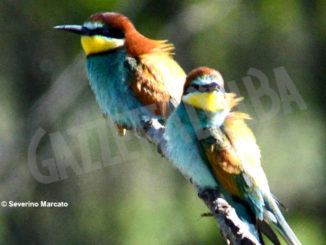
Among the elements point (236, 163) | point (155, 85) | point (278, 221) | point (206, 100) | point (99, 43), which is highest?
point (99, 43)

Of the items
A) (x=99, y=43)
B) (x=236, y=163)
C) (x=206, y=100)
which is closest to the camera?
(x=236, y=163)

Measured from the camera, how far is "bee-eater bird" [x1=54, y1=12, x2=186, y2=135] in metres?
3.76

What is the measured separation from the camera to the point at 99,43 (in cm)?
377

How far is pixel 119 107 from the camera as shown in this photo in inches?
150

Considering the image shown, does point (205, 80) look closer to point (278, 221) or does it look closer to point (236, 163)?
point (236, 163)

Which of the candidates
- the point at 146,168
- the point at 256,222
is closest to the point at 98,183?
the point at 146,168

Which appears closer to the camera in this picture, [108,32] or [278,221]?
[278,221]

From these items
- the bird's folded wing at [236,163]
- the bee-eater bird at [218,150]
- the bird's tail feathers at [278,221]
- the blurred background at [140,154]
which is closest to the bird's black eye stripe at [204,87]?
the bee-eater bird at [218,150]

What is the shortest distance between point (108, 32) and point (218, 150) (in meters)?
0.78

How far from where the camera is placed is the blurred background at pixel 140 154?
14.4 ft

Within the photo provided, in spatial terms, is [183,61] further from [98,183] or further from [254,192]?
[254,192]

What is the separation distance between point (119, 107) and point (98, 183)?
747mm

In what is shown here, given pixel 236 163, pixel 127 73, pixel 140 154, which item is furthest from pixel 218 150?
pixel 140 154

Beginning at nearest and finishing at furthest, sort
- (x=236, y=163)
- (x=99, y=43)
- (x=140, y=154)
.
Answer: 1. (x=236, y=163)
2. (x=99, y=43)
3. (x=140, y=154)
